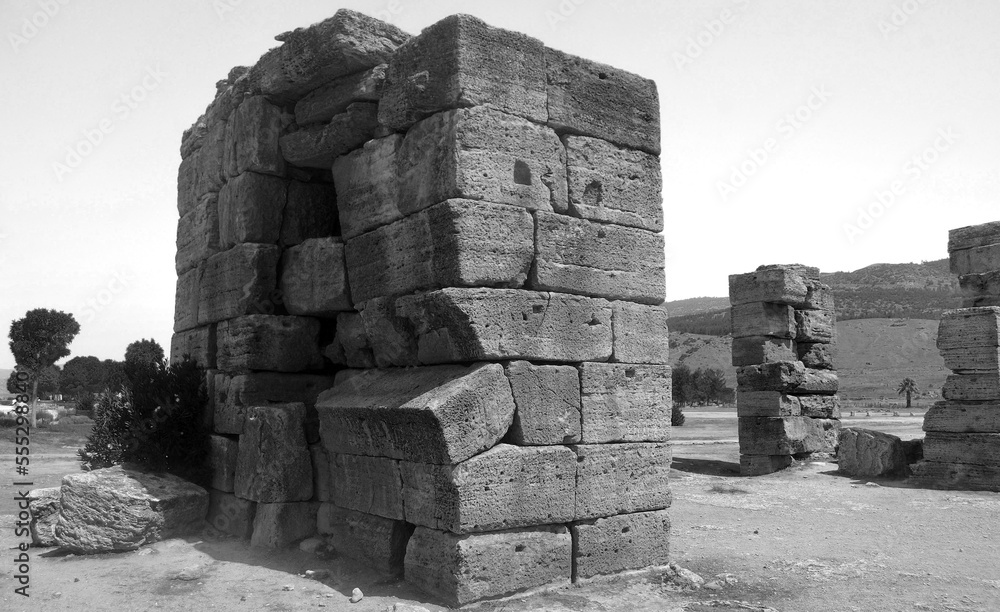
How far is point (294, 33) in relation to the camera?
295 inches

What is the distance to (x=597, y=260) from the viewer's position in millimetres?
6477

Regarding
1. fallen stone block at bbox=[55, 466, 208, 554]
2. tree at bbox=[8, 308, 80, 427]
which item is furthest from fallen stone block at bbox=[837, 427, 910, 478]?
tree at bbox=[8, 308, 80, 427]

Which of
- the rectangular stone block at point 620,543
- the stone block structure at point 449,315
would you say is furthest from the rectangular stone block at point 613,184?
the rectangular stone block at point 620,543

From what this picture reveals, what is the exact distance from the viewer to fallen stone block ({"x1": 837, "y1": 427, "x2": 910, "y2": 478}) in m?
12.9

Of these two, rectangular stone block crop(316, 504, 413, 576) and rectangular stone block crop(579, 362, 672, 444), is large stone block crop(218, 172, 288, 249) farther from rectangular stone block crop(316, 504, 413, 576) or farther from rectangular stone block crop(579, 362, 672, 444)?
rectangular stone block crop(579, 362, 672, 444)

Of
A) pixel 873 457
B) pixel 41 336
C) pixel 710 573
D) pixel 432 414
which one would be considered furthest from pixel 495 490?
pixel 41 336

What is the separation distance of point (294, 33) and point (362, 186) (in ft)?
5.88

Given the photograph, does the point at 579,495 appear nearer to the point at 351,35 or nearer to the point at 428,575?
the point at 428,575

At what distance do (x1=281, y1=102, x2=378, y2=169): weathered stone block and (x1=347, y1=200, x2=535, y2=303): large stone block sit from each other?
1.09m

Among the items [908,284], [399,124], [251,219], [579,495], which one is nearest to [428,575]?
[579,495]

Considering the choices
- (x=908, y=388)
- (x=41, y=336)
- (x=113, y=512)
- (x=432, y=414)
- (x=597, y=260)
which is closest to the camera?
(x=432, y=414)

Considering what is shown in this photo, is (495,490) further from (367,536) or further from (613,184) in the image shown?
(613,184)

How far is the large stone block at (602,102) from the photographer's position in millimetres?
6484

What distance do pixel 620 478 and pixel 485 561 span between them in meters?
1.46
